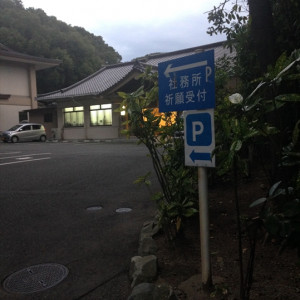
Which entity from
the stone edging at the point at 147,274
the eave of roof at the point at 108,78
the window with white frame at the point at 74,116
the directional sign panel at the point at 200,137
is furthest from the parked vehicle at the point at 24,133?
the directional sign panel at the point at 200,137

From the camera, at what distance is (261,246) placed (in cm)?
355

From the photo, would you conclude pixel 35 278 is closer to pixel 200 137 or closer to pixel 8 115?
pixel 200 137

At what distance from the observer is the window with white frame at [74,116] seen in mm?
27797

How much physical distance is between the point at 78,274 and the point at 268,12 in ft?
11.9

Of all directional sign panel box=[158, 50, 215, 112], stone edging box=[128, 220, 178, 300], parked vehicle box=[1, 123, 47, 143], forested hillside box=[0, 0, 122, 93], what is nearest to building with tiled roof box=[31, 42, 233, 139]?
parked vehicle box=[1, 123, 47, 143]

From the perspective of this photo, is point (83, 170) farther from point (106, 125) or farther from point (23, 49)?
point (23, 49)

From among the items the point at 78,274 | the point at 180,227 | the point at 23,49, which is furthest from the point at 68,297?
the point at 23,49

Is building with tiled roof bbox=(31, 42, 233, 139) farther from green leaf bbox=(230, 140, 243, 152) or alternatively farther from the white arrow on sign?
green leaf bbox=(230, 140, 243, 152)

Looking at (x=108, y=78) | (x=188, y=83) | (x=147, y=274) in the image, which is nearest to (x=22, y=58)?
(x=108, y=78)

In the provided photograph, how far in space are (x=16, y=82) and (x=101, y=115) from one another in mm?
10570

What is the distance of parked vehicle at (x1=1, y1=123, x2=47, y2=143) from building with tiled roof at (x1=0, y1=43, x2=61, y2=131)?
3.83 m

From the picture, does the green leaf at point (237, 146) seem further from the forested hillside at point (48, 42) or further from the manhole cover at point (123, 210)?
the forested hillside at point (48, 42)

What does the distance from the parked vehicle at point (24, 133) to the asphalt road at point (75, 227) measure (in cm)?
1784

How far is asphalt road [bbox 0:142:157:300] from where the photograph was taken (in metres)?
3.55
